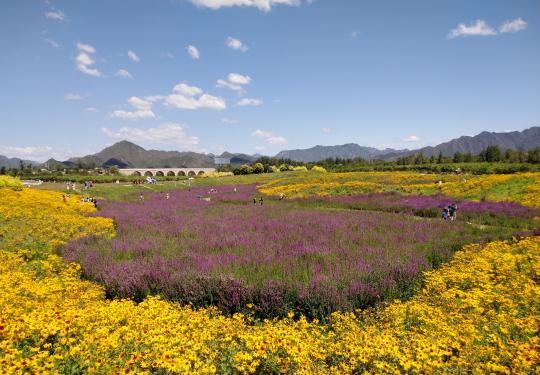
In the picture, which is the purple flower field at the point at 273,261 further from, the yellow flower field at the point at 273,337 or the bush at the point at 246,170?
the bush at the point at 246,170


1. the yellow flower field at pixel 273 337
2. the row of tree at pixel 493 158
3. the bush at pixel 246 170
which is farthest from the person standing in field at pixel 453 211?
the bush at pixel 246 170

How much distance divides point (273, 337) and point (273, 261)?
510cm

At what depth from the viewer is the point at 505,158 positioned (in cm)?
7575

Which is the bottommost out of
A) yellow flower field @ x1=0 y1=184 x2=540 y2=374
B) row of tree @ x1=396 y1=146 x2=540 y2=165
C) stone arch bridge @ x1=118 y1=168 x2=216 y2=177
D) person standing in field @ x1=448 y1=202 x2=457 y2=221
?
person standing in field @ x1=448 y1=202 x2=457 y2=221

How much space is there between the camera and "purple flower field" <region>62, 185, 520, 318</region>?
313 inches

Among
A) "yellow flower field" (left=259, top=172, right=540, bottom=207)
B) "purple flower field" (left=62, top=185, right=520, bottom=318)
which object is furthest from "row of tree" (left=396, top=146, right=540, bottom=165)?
"purple flower field" (left=62, top=185, right=520, bottom=318)

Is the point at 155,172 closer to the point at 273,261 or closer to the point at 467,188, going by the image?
the point at 467,188

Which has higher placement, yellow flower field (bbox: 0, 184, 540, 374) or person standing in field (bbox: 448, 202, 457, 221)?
yellow flower field (bbox: 0, 184, 540, 374)

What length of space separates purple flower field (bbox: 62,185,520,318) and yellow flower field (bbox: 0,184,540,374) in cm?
68

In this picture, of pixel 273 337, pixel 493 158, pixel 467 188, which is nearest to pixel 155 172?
pixel 493 158

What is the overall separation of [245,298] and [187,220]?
11.4 meters

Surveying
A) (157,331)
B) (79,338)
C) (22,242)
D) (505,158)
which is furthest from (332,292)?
(505,158)

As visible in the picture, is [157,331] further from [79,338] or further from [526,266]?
[526,266]

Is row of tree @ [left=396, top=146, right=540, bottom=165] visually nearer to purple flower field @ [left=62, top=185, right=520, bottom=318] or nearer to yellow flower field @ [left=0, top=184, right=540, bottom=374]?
purple flower field @ [left=62, top=185, right=520, bottom=318]
